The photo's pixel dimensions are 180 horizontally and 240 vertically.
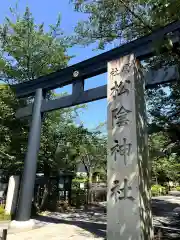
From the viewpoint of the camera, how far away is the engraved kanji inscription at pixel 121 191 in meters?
5.33

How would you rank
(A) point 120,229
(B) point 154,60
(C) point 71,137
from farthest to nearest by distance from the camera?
(C) point 71,137
(B) point 154,60
(A) point 120,229

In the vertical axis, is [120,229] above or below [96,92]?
below

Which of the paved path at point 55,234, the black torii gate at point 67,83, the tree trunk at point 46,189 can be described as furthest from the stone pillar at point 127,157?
the tree trunk at point 46,189

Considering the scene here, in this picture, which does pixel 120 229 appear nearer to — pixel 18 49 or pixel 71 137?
pixel 71 137

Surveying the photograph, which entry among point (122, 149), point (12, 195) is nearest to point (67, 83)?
point (122, 149)

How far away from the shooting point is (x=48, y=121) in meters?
12.1

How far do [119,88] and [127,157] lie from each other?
2.05 m

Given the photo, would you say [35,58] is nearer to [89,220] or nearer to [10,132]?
[10,132]

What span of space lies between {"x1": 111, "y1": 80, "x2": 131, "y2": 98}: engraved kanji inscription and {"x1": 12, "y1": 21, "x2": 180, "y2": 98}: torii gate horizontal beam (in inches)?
53.9

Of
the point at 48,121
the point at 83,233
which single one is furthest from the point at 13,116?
the point at 83,233

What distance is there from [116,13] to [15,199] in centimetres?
877

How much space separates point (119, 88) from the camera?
255 inches

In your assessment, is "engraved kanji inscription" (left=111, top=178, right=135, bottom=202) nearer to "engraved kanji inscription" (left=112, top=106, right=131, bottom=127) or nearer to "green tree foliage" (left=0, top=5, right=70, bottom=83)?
"engraved kanji inscription" (left=112, top=106, right=131, bottom=127)

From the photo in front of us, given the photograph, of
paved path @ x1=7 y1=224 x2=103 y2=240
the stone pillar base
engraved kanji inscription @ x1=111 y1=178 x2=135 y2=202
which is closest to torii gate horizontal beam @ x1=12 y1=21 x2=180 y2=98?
engraved kanji inscription @ x1=111 y1=178 x2=135 y2=202
